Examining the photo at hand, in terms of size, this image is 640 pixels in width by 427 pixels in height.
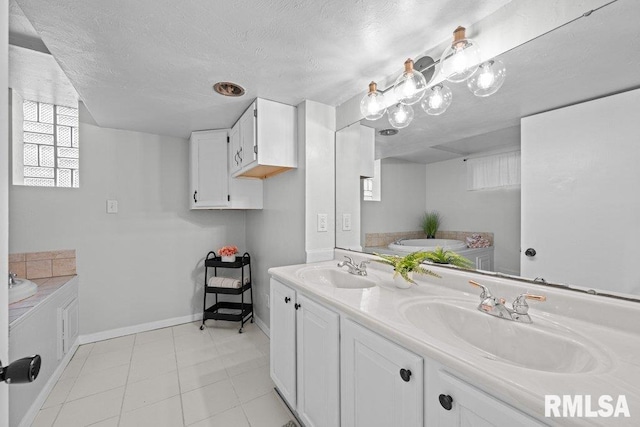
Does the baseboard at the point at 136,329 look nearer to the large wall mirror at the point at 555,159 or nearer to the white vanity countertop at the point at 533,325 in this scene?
the white vanity countertop at the point at 533,325

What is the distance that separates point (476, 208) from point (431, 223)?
0.82ft

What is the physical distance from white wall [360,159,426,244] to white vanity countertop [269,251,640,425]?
356 millimetres

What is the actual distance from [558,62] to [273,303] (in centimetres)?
186

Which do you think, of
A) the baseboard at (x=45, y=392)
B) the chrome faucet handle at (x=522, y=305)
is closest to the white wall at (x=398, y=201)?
the chrome faucet handle at (x=522, y=305)

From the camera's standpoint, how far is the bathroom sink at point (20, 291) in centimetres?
169

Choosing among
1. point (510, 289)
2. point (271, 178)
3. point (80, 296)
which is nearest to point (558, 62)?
point (510, 289)

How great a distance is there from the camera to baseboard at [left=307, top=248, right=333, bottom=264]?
202 centimetres

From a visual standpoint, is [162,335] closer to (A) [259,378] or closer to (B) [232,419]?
(A) [259,378]

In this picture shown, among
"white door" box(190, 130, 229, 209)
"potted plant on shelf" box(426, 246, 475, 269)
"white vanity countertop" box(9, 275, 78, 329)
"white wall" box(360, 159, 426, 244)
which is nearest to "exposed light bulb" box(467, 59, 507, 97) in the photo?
"white wall" box(360, 159, 426, 244)

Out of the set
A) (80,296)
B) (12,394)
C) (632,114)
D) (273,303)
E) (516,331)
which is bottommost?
(12,394)

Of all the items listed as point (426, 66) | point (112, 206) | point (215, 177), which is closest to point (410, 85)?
point (426, 66)

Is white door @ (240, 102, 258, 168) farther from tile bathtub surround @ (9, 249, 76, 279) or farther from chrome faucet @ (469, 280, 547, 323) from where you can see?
tile bathtub surround @ (9, 249, 76, 279)

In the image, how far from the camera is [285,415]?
5.29 feet

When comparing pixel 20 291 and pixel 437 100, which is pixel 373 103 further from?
pixel 20 291
